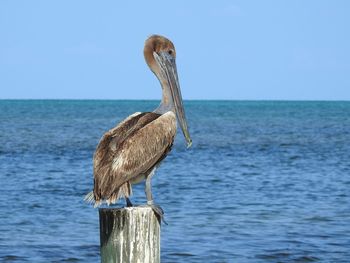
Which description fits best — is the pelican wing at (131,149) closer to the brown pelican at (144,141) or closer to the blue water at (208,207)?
the brown pelican at (144,141)

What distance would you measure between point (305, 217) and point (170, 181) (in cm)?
522

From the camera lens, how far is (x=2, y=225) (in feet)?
38.1

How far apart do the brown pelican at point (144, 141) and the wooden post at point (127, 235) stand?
0.33m

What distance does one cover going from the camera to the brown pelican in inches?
218

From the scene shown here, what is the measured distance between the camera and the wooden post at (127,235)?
4.86 metres

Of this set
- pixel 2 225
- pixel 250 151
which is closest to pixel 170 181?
pixel 2 225

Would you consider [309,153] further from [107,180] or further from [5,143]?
[107,180]

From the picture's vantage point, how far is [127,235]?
15.9 ft

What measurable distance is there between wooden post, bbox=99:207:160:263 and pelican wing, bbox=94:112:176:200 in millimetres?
631
